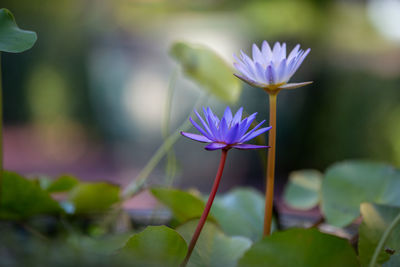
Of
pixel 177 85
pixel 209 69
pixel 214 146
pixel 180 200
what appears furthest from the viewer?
pixel 177 85

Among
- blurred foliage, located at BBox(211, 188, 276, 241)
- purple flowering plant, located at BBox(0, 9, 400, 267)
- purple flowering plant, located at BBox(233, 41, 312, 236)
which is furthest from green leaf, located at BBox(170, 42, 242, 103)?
purple flowering plant, located at BBox(233, 41, 312, 236)

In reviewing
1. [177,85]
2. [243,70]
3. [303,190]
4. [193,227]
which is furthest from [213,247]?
[177,85]

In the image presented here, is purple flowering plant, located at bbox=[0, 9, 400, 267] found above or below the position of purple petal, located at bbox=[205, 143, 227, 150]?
below

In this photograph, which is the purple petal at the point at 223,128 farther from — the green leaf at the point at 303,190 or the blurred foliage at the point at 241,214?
the green leaf at the point at 303,190

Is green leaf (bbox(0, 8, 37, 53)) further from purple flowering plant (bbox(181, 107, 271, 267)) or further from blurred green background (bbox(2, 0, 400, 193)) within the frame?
blurred green background (bbox(2, 0, 400, 193))

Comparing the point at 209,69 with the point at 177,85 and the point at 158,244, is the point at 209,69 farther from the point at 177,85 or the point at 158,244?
the point at 177,85
